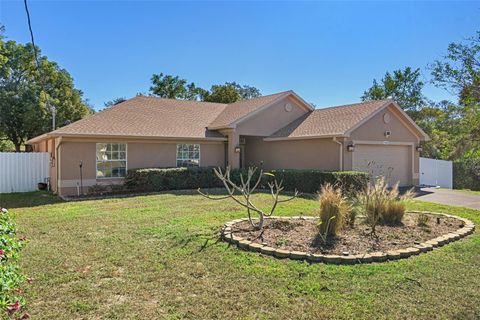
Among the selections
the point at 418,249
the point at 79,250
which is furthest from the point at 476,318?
the point at 79,250

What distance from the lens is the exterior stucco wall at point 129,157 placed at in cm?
1461

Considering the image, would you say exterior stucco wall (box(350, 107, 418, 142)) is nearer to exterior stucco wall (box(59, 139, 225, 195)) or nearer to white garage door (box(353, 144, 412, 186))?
white garage door (box(353, 144, 412, 186))

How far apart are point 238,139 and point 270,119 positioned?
2536 mm

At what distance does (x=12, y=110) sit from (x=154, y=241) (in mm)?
26226

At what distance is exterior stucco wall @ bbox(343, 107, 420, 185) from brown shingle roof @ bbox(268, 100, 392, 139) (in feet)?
1.59

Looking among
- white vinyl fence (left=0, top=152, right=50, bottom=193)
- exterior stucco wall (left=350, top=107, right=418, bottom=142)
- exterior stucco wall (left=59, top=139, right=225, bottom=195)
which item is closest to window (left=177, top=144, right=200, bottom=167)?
exterior stucco wall (left=59, top=139, right=225, bottom=195)

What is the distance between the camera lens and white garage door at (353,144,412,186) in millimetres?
16609

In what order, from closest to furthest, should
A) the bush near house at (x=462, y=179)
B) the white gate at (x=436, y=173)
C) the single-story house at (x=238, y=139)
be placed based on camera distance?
the single-story house at (x=238, y=139)
the white gate at (x=436, y=173)
the bush near house at (x=462, y=179)

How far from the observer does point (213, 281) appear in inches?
187

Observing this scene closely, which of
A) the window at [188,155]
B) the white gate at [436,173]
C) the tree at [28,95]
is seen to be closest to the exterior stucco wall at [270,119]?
the window at [188,155]

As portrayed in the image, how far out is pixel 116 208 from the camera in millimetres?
10945

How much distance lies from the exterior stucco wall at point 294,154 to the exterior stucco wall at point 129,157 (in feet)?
8.93

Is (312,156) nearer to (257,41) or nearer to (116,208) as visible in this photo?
(257,41)

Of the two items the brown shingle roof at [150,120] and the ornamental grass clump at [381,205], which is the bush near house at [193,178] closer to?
the brown shingle roof at [150,120]
